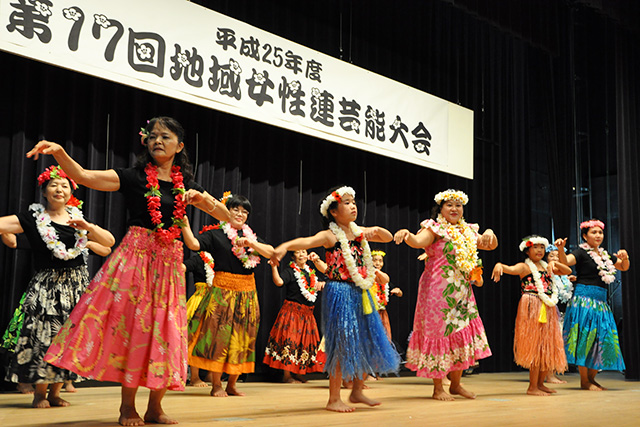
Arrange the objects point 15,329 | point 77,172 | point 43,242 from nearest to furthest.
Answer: point 77,172 < point 43,242 < point 15,329

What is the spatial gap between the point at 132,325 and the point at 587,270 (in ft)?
14.4

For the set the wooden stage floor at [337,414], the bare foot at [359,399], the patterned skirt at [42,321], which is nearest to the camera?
the wooden stage floor at [337,414]

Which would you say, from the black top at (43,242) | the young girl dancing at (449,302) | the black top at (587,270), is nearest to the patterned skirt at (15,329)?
the black top at (43,242)

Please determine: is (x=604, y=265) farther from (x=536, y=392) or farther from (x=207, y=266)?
(x=207, y=266)

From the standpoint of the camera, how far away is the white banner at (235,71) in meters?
4.77

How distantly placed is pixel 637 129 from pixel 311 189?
12.9ft

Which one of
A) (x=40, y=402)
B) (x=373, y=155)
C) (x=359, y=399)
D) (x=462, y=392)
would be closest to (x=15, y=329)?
(x=40, y=402)

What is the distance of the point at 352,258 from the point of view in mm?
3879

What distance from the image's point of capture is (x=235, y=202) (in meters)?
4.81

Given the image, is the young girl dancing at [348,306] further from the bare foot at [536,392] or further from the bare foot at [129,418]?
the bare foot at [536,392]

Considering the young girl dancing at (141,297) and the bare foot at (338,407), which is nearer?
the young girl dancing at (141,297)

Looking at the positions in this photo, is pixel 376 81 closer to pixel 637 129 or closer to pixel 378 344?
pixel 637 129

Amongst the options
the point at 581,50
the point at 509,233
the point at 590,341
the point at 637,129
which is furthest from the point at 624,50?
the point at 590,341

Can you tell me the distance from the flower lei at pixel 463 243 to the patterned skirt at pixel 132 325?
223 cm
